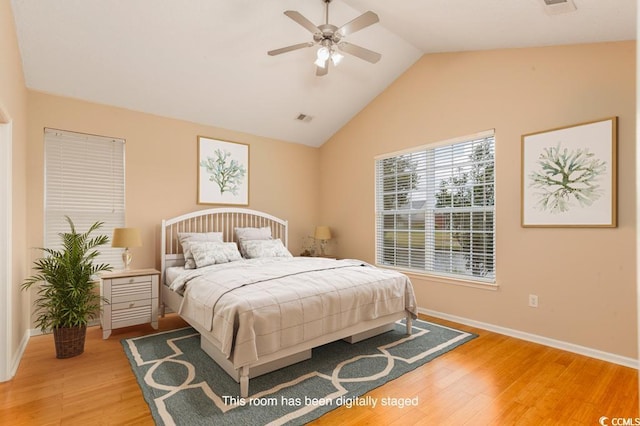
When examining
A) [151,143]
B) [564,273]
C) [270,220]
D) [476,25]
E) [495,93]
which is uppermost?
[476,25]

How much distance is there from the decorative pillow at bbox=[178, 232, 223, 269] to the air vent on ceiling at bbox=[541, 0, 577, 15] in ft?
13.1

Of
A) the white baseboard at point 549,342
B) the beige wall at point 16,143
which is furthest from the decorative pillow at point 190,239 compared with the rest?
the white baseboard at point 549,342

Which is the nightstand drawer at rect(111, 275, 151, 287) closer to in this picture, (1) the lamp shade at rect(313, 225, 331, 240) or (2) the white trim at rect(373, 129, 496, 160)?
(1) the lamp shade at rect(313, 225, 331, 240)

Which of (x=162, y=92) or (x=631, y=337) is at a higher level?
(x=162, y=92)

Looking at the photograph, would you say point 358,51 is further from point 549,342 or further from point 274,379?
point 549,342

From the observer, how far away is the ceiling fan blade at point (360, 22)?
8.07 ft

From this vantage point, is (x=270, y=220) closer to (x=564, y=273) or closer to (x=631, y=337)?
(x=564, y=273)

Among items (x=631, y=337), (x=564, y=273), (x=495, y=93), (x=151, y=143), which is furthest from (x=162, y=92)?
(x=631, y=337)

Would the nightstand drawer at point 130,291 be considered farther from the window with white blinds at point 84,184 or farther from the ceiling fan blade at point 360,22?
the ceiling fan blade at point 360,22

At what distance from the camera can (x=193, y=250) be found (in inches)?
147

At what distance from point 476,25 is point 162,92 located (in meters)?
3.48

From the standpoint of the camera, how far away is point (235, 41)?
133 inches

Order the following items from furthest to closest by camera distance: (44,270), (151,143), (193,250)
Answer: (151,143) → (193,250) → (44,270)

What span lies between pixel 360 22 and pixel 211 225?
126 inches
